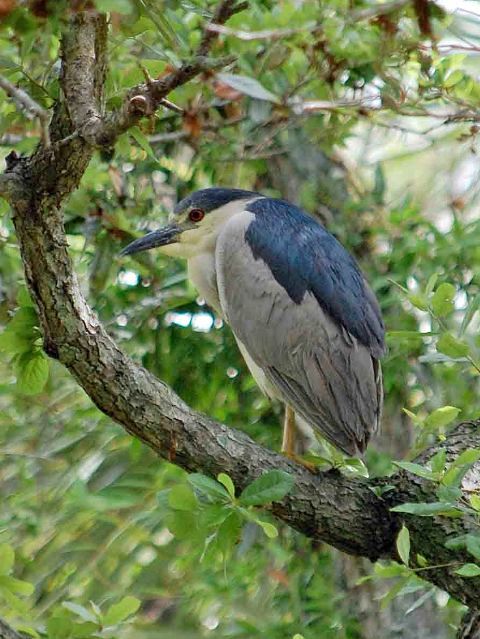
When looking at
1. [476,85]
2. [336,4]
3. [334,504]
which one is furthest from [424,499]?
[476,85]

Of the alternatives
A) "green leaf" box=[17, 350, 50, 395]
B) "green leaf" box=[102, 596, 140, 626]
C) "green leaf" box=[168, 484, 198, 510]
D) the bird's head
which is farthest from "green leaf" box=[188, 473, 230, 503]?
the bird's head

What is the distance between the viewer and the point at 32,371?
2.59 m

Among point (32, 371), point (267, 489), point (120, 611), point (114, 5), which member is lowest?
point (120, 611)

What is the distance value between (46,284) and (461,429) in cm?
121

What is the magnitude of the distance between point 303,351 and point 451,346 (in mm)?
1039

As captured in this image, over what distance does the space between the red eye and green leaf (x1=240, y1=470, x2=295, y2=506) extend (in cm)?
153

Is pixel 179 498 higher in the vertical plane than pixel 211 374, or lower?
higher

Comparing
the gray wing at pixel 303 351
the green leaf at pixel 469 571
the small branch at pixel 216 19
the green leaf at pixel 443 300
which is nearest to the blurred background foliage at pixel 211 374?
the gray wing at pixel 303 351

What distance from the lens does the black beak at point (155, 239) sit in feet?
11.1

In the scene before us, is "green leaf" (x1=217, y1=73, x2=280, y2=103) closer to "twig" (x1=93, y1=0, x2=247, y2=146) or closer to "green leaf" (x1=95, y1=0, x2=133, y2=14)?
"twig" (x1=93, y1=0, x2=247, y2=146)

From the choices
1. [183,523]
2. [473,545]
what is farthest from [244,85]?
[473,545]

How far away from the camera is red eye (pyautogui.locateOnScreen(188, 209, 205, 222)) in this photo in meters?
3.64

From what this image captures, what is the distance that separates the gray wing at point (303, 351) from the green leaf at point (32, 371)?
843 mm

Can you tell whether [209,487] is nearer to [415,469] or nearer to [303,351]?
[415,469]
